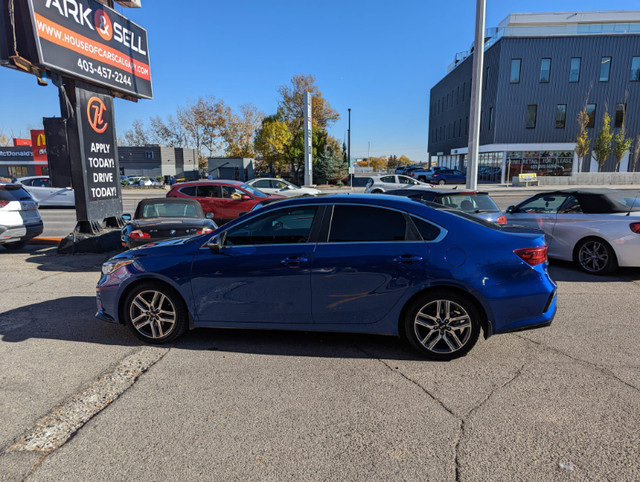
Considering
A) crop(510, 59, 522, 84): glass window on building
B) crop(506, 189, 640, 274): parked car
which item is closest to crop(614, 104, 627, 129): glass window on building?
crop(510, 59, 522, 84): glass window on building

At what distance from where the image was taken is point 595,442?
2.63 m

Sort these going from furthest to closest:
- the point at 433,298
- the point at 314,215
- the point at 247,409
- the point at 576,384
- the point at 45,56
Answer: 1. the point at 45,56
2. the point at 314,215
3. the point at 433,298
4. the point at 576,384
5. the point at 247,409

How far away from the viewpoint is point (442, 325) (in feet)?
12.4

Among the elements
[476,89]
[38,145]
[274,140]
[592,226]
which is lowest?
[592,226]

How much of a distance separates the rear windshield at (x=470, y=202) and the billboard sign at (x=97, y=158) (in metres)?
8.02

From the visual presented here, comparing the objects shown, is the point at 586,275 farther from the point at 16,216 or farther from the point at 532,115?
the point at 532,115

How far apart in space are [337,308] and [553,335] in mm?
2438

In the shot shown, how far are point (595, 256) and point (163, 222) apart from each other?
7.49 m

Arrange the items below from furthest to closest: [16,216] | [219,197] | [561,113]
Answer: [561,113] → [219,197] → [16,216]

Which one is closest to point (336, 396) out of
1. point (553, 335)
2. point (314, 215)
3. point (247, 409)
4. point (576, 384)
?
point (247, 409)

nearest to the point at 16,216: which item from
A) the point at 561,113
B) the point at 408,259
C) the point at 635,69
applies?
the point at 408,259

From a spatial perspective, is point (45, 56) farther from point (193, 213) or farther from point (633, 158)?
point (633, 158)

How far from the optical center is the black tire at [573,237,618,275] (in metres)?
6.79

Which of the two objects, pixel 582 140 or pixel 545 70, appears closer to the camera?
pixel 582 140
